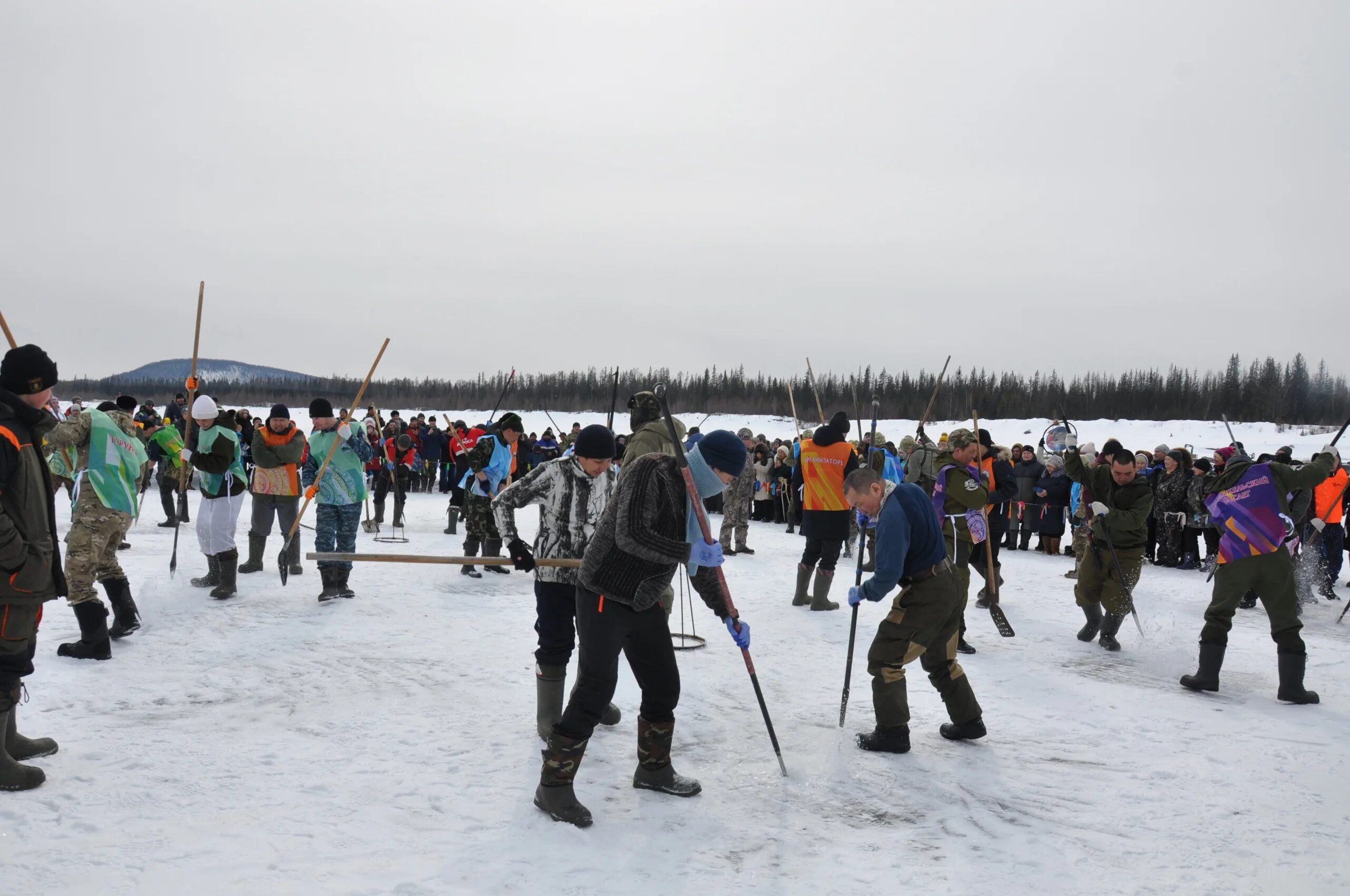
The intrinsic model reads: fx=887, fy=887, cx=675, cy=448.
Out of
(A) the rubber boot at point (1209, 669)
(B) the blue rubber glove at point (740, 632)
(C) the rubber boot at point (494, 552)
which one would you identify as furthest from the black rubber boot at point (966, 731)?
(C) the rubber boot at point (494, 552)

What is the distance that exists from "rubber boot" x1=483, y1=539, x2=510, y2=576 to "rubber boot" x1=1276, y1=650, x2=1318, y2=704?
7.37m

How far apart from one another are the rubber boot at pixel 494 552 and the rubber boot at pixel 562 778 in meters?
6.43

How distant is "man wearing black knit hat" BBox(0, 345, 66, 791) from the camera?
3.93 meters

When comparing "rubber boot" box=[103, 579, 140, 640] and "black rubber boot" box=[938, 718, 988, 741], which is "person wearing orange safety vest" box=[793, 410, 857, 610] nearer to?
"black rubber boot" box=[938, 718, 988, 741]

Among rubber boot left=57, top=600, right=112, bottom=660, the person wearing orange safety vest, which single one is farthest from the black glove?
the person wearing orange safety vest

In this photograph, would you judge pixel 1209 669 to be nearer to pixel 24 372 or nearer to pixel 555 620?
pixel 555 620

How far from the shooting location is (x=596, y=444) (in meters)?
4.82

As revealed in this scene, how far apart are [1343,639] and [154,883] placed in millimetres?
9426

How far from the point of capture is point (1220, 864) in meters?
3.73

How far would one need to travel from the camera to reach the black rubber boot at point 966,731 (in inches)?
202

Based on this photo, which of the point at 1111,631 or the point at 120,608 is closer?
the point at 120,608

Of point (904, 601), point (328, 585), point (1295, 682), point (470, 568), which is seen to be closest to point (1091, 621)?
point (1295, 682)

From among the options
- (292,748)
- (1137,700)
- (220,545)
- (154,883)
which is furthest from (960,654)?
(220,545)

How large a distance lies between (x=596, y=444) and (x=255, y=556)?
6151mm
